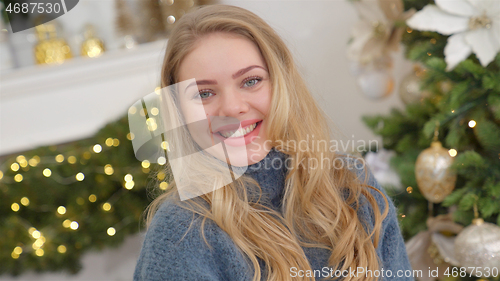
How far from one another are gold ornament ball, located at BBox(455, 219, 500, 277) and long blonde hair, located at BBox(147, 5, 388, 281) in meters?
0.20

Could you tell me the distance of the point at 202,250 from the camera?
1.80 feet

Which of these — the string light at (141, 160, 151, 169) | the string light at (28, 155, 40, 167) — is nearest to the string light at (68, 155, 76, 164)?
the string light at (28, 155, 40, 167)

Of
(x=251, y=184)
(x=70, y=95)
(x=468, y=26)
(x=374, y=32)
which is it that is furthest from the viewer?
(x=70, y=95)

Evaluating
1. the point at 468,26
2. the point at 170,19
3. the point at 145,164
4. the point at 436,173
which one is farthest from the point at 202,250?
the point at 170,19

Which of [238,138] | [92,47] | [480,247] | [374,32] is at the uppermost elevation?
[92,47]

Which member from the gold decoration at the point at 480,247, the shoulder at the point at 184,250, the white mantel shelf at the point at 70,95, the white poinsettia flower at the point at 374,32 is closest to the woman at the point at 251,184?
the shoulder at the point at 184,250

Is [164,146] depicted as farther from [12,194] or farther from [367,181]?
[12,194]

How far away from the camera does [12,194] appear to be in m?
1.28

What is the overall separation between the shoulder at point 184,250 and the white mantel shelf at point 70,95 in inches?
36.1

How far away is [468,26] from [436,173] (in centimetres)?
29

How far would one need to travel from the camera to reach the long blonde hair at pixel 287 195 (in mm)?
589

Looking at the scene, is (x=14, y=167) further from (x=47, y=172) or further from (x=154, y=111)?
(x=154, y=111)

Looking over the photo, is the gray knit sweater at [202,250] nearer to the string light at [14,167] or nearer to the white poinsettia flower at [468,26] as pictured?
the white poinsettia flower at [468,26]

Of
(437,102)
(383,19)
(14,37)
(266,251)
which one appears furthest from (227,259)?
(14,37)
